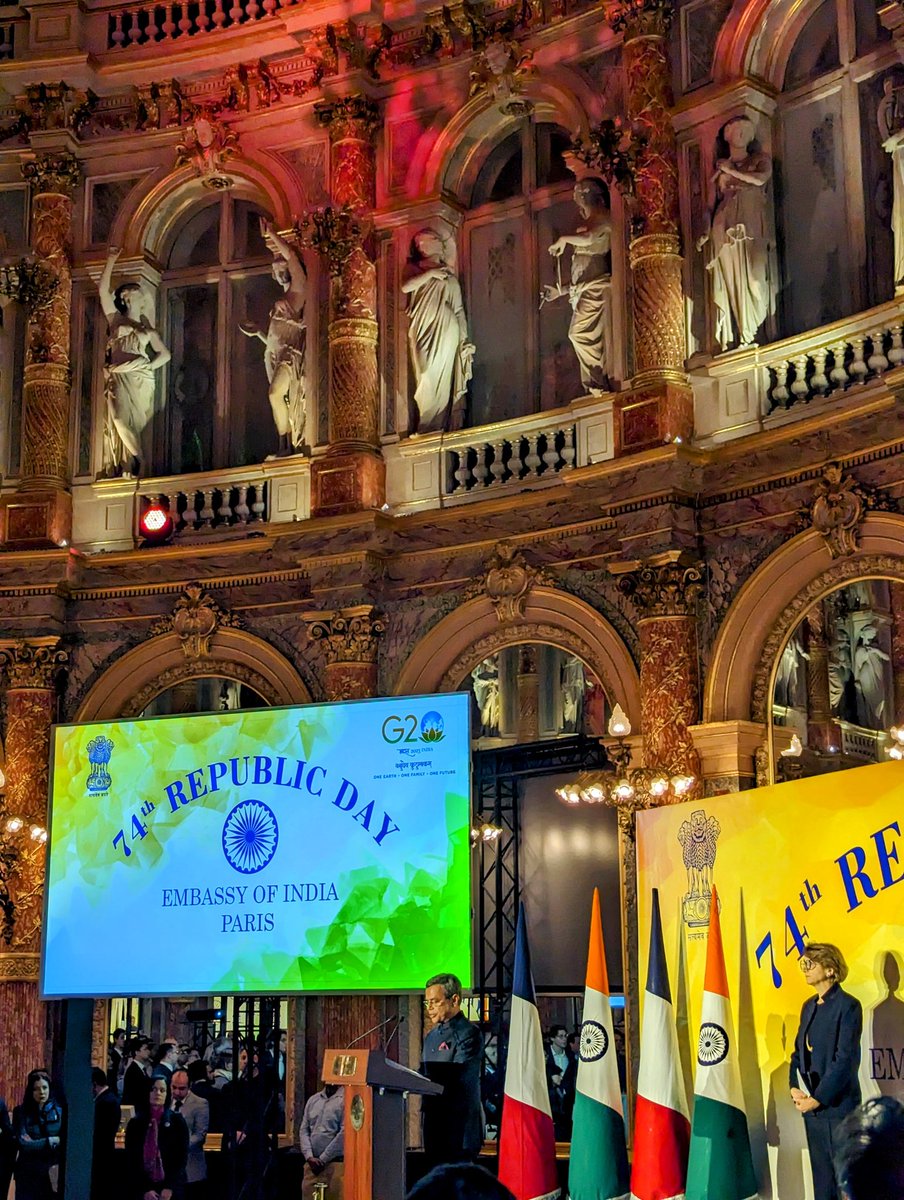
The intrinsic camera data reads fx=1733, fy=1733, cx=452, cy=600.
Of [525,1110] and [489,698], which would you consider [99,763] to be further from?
[489,698]

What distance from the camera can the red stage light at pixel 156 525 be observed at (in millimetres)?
17219

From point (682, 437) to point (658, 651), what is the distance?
185cm

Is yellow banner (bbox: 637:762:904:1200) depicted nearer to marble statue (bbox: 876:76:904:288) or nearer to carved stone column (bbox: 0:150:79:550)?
marble statue (bbox: 876:76:904:288)

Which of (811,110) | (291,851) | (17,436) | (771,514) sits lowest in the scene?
(291,851)

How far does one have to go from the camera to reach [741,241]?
1465cm

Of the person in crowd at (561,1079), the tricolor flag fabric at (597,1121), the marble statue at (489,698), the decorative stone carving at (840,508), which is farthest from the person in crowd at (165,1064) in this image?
the marble statue at (489,698)

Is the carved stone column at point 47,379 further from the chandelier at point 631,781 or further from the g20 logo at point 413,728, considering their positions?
the chandelier at point 631,781

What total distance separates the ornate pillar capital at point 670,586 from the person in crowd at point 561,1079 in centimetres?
453

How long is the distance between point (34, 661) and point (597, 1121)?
347 inches

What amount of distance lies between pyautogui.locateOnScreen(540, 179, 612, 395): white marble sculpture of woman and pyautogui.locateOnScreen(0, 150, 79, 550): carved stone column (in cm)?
530

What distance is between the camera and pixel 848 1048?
9.41 m

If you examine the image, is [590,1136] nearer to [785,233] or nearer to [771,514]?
[771,514]

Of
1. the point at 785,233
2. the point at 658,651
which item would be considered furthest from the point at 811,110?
the point at 658,651

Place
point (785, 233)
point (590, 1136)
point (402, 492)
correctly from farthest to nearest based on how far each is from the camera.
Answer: point (402, 492) → point (785, 233) → point (590, 1136)
